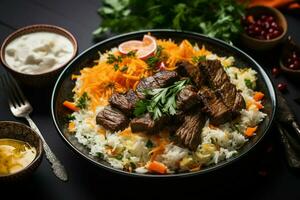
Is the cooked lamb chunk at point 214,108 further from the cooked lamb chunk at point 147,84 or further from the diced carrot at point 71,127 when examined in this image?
the diced carrot at point 71,127

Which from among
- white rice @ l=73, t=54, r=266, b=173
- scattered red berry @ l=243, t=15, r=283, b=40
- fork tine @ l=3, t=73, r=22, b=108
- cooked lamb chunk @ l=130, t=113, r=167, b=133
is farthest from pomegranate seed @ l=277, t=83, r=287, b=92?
fork tine @ l=3, t=73, r=22, b=108

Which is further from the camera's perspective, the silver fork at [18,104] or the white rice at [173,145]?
the silver fork at [18,104]

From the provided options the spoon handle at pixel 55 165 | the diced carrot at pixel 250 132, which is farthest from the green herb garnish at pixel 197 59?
the spoon handle at pixel 55 165

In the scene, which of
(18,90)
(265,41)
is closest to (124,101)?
(18,90)

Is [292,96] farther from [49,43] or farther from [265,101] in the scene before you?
[49,43]

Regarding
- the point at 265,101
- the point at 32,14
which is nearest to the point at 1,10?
the point at 32,14
